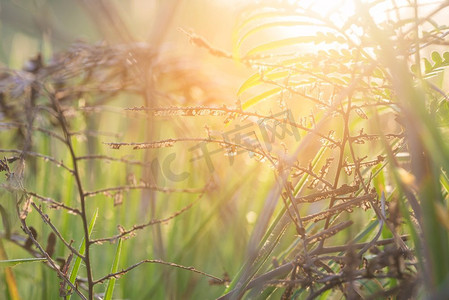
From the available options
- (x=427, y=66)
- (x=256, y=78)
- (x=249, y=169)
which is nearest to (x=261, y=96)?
(x=256, y=78)

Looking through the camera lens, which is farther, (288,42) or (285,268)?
(288,42)

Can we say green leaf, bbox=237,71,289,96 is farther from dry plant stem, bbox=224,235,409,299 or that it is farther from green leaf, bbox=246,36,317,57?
dry plant stem, bbox=224,235,409,299

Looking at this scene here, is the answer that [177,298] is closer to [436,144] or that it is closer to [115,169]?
[115,169]

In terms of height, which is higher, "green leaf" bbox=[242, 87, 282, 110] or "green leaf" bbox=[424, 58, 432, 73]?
"green leaf" bbox=[424, 58, 432, 73]

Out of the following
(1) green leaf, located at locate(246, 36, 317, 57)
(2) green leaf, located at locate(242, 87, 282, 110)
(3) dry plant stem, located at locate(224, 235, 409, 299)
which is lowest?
(3) dry plant stem, located at locate(224, 235, 409, 299)

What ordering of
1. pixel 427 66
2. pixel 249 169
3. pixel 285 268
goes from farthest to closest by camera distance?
pixel 249 169 → pixel 427 66 → pixel 285 268

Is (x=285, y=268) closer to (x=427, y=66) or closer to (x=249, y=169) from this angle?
(x=427, y=66)

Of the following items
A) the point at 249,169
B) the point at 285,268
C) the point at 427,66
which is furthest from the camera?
the point at 249,169

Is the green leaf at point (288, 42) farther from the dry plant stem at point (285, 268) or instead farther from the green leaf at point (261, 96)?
the dry plant stem at point (285, 268)

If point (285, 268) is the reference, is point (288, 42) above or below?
above

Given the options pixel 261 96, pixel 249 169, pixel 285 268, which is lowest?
pixel 285 268

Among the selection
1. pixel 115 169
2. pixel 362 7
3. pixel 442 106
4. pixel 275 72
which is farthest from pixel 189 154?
pixel 362 7

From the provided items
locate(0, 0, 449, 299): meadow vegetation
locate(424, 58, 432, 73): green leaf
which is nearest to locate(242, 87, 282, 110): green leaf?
locate(0, 0, 449, 299): meadow vegetation

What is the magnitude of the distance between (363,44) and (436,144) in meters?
0.23
